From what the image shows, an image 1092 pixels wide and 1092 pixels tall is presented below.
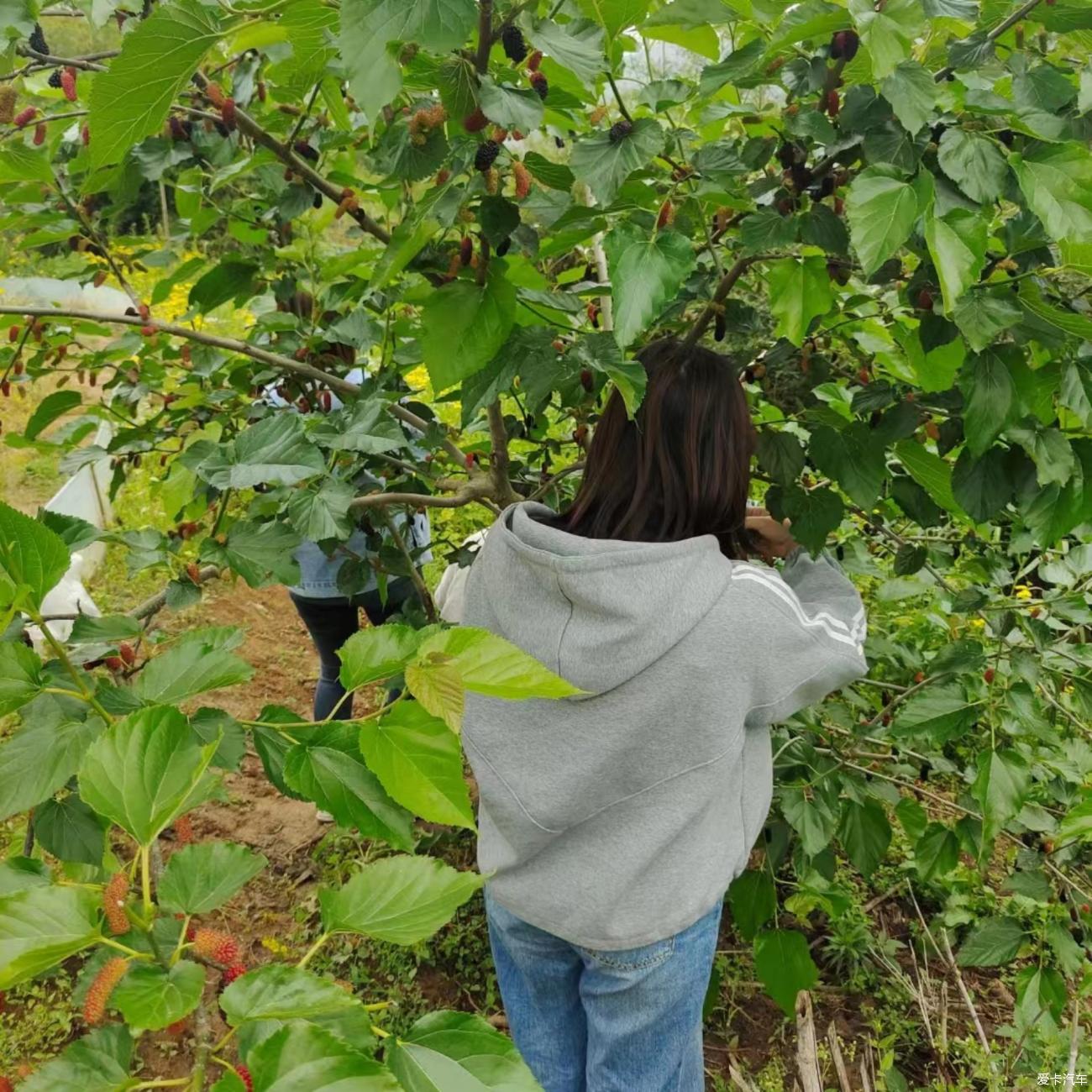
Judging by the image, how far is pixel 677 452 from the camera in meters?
1.17

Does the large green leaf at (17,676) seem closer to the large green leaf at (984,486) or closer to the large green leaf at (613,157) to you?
the large green leaf at (613,157)

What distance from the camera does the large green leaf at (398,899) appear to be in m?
0.51

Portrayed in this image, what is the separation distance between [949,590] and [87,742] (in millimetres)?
1425

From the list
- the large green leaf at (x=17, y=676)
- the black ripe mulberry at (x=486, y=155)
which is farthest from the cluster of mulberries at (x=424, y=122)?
the large green leaf at (x=17, y=676)

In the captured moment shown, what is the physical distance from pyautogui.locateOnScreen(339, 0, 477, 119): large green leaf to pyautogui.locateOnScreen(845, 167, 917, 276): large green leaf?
37cm

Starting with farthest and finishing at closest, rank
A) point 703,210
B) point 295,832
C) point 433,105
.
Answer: point 295,832 → point 703,210 → point 433,105

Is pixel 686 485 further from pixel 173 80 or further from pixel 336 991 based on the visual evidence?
pixel 336 991

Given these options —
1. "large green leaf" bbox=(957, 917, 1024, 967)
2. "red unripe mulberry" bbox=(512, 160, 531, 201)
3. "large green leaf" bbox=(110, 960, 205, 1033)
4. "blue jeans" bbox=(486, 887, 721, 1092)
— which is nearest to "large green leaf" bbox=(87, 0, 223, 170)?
"red unripe mulberry" bbox=(512, 160, 531, 201)

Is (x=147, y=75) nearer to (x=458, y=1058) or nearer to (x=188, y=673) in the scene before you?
(x=188, y=673)

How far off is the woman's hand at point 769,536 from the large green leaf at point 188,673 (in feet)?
3.18

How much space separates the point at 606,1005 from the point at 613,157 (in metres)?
1.16

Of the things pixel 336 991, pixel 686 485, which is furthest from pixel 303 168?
pixel 336 991

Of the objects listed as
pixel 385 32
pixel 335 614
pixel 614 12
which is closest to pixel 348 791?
pixel 385 32

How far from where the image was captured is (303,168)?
1.18 m
